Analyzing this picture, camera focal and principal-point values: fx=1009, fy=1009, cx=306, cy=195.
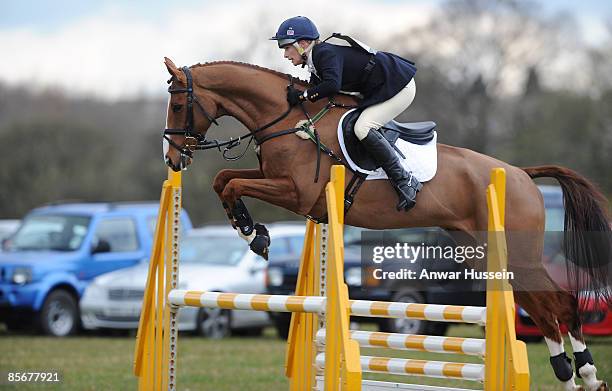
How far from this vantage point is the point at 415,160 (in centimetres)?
685

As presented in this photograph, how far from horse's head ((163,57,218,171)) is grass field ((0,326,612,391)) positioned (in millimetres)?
2747

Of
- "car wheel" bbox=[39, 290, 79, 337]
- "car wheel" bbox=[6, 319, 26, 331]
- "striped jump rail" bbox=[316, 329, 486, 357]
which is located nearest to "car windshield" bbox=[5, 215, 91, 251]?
"car wheel" bbox=[39, 290, 79, 337]

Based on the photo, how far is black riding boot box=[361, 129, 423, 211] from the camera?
663cm

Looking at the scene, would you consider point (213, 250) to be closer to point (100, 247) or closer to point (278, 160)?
point (100, 247)

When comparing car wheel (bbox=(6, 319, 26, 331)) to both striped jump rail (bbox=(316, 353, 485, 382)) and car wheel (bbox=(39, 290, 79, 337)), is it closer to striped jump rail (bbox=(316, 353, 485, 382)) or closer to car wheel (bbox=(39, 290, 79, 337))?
car wheel (bbox=(39, 290, 79, 337))

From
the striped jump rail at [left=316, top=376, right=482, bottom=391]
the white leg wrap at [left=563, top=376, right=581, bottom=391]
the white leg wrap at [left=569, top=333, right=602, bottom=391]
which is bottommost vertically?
the striped jump rail at [left=316, top=376, right=482, bottom=391]

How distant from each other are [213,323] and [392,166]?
7757 mm

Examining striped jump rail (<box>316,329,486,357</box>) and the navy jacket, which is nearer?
striped jump rail (<box>316,329,486,357</box>)

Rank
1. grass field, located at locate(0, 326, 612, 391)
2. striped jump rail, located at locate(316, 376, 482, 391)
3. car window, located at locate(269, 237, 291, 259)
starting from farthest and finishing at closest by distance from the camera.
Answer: car window, located at locate(269, 237, 291, 259) → grass field, located at locate(0, 326, 612, 391) → striped jump rail, located at locate(316, 376, 482, 391)

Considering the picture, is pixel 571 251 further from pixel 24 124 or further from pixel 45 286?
pixel 24 124

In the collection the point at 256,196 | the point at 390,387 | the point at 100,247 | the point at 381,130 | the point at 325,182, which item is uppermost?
the point at 100,247

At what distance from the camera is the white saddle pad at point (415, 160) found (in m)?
6.77

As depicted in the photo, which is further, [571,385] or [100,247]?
[100,247]

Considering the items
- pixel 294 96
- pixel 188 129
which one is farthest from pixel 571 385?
pixel 188 129
